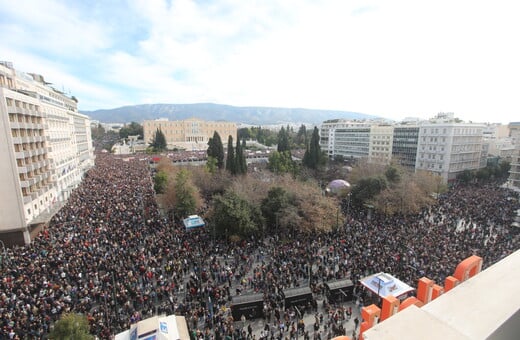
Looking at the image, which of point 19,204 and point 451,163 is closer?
point 19,204

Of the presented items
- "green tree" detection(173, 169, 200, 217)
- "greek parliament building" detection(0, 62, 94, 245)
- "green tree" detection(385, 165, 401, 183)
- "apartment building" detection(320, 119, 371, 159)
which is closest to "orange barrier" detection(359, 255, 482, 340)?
"green tree" detection(173, 169, 200, 217)

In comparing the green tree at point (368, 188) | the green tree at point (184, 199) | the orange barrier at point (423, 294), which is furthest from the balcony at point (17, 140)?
the green tree at point (368, 188)

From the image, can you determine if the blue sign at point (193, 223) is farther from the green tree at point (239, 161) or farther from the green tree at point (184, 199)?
the green tree at point (239, 161)

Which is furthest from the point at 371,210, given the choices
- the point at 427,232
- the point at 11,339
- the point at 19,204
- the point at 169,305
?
the point at 19,204

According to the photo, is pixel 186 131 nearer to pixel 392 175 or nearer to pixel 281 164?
pixel 281 164

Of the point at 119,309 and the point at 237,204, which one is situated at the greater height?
the point at 237,204

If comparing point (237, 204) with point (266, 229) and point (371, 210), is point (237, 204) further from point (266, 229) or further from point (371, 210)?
point (371, 210)
